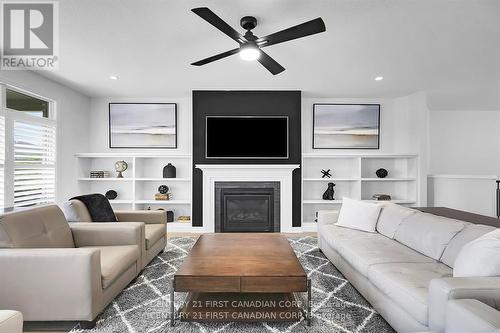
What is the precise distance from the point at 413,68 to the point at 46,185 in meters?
5.74

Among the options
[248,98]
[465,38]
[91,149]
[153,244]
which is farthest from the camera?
[91,149]

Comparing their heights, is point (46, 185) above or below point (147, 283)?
above

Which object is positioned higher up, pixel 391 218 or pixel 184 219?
pixel 391 218

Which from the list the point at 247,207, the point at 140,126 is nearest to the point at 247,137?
the point at 247,207

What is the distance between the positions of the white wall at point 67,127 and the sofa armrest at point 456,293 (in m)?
5.09

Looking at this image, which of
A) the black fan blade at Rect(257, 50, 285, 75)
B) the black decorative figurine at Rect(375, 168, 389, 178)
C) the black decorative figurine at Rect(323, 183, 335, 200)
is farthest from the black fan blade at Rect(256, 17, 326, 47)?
the black decorative figurine at Rect(375, 168, 389, 178)

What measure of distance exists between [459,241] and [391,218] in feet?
2.88

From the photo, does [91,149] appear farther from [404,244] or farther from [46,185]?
[404,244]

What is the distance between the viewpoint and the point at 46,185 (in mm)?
4133

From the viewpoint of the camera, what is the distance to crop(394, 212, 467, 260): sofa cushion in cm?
218

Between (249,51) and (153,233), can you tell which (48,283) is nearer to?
(153,233)

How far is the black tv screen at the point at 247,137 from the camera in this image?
4.77 meters

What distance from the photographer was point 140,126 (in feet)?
17.0

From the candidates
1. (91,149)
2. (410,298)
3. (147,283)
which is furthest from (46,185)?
(410,298)
